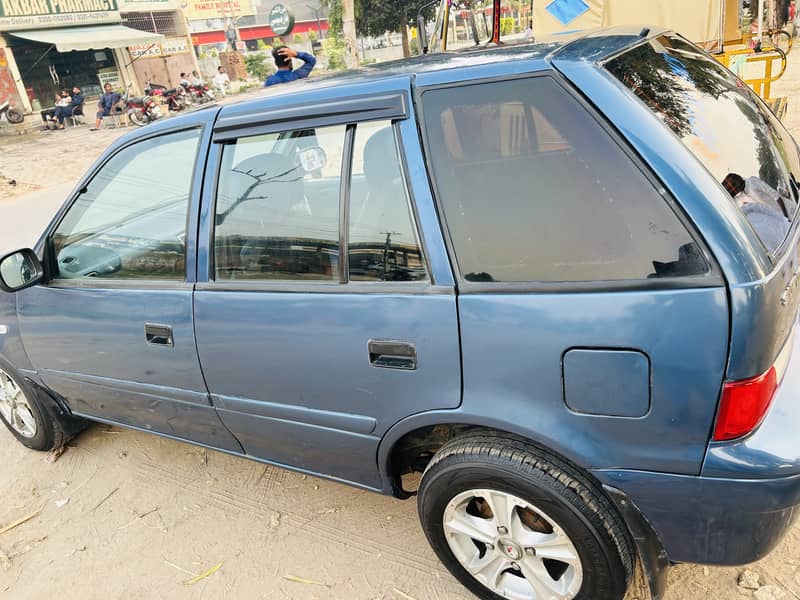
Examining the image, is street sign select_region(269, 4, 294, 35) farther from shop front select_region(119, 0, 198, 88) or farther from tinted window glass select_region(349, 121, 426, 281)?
shop front select_region(119, 0, 198, 88)

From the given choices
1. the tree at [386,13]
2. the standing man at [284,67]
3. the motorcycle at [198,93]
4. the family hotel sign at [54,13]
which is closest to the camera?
the standing man at [284,67]

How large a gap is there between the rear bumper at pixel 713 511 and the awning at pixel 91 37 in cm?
2840

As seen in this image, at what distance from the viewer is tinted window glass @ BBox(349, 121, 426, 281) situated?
1919mm

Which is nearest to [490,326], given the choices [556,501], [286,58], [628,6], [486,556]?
[556,501]

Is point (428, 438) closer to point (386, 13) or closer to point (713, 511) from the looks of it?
point (713, 511)

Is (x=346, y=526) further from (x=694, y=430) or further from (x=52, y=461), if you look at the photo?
(x=52, y=461)

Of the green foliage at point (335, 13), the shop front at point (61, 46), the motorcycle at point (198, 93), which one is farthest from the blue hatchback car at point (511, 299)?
the green foliage at point (335, 13)

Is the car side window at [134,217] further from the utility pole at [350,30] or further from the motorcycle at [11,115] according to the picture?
the motorcycle at [11,115]

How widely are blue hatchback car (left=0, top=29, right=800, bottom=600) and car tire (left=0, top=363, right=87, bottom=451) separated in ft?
3.46

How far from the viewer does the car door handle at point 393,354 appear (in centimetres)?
189

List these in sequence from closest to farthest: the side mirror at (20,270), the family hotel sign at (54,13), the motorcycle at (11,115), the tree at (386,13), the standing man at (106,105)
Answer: the side mirror at (20,270)
the standing man at (106,105)
the motorcycle at (11,115)
the family hotel sign at (54,13)
the tree at (386,13)

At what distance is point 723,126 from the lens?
193 centimetres

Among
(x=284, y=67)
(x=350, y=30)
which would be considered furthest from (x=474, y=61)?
(x=350, y=30)

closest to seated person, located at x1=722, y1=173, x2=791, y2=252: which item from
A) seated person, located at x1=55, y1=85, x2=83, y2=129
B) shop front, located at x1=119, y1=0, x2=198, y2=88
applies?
seated person, located at x1=55, y1=85, x2=83, y2=129
